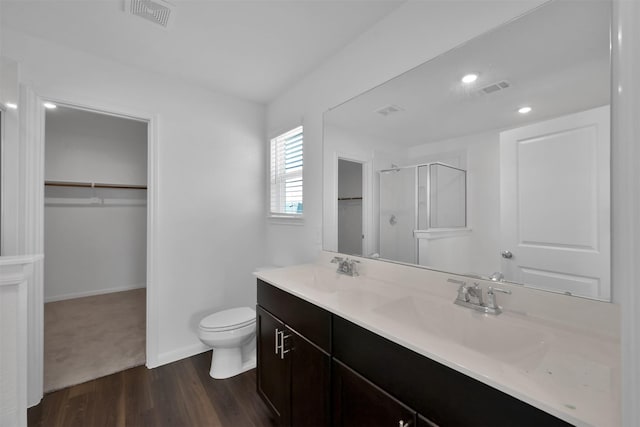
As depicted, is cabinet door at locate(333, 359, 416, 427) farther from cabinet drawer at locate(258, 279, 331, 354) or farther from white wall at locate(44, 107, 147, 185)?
white wall at locate(44, 107, 147, 185)

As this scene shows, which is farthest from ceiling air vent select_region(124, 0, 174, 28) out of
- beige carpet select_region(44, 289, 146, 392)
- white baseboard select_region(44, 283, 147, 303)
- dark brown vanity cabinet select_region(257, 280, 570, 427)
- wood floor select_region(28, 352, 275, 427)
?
white baseboard select_region(44, 283, 147, 303)

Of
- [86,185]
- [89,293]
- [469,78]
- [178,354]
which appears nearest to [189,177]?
[178,354]

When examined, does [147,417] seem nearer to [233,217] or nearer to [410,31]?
[233,217]

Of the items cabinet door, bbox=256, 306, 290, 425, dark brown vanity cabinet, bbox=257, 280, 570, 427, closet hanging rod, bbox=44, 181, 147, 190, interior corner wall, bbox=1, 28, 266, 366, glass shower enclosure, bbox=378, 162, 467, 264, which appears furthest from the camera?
closet hanging rod, bbox=44, 181, 147, 190

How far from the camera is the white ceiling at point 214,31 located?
5.12 ft

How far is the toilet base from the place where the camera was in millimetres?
2092

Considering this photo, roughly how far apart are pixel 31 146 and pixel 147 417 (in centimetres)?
198

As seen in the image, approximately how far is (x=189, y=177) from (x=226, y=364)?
1.66m

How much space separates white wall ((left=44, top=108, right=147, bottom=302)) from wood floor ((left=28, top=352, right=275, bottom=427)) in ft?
8.12

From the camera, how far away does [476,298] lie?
1120mm

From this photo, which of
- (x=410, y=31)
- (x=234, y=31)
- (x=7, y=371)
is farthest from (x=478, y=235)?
(x=7, y=371)

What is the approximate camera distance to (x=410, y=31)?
1.49m

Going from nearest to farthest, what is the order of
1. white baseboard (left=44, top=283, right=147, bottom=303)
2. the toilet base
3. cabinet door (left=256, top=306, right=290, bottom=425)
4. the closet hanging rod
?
cabinet door (left=256, top=306, right=290, bottom=425), the toilet base, the closet hanging rod, white baseboard (left=44, top=283, right=147, bottom=303)

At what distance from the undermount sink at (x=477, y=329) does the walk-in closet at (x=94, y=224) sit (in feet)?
9.32
